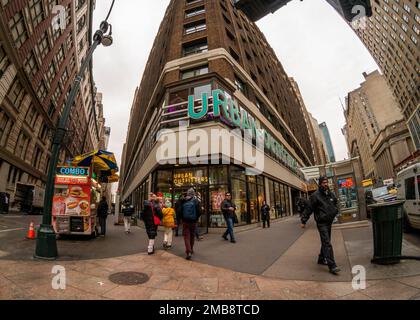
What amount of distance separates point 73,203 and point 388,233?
33.5 feet

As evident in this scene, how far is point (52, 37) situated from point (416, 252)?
44345mm

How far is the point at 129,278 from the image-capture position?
4000 millimetres

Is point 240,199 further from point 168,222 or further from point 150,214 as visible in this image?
point 150,214

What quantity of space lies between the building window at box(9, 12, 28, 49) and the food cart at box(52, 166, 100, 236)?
24094mm

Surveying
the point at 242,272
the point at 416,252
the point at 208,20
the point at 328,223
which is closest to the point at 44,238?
the point at 242,272

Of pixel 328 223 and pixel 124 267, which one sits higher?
pixel 328 223

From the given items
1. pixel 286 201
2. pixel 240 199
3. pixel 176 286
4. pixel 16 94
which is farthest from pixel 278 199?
pixel 16 94

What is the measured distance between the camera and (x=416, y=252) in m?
5.23

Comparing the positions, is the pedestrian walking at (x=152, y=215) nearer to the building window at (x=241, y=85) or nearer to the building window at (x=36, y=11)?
the building window at (x=241, y=85)

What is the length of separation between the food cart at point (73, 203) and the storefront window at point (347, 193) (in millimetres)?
13081

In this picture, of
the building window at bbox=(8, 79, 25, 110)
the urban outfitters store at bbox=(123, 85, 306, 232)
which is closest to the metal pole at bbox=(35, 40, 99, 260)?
the urban outfitters store at bbox=(123, 85, 306, 232)

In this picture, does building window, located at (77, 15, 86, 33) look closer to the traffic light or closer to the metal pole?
the metal pole

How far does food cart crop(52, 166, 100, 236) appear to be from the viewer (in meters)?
8.16

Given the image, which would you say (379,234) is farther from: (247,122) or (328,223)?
(247,122)
